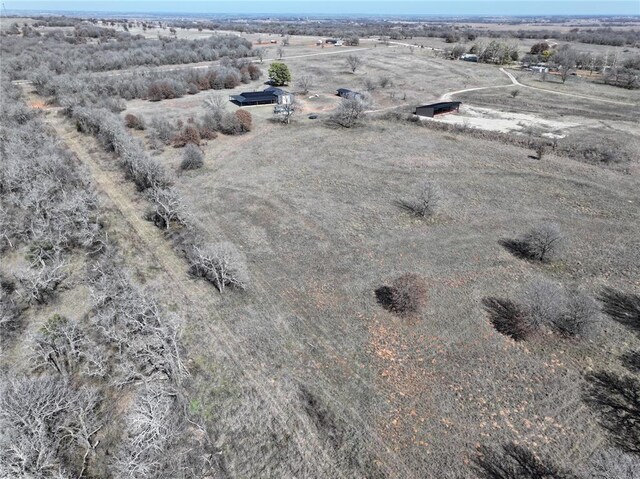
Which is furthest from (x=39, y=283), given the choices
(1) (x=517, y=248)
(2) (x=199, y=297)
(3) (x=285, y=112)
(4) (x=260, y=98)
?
(4) (x=260, y=98)

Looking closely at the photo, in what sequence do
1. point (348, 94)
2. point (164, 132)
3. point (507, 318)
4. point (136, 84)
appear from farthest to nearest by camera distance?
1. point (136, 84)
2. point (348, 94)
3. point (164, 132)
4. point (507, 318)

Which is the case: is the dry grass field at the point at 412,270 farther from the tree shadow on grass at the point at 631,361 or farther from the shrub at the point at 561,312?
the shrub at the point at 561,312

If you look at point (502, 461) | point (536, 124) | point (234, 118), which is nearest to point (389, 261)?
point (502, 461)

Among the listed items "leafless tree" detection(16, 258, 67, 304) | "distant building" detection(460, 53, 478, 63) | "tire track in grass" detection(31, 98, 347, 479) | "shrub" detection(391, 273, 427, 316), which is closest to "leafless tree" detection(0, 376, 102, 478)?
"tire track in grass" detection(31, 98, 347, 479)

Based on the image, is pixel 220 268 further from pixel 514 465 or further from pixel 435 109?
pixel 435 109

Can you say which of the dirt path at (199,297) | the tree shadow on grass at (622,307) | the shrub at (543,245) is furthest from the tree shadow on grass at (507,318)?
the dirt path at (199,297)

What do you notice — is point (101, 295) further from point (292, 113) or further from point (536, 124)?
point (536, 124)

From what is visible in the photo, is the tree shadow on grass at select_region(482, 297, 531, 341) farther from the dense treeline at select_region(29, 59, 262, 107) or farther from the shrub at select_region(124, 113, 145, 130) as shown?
the dense treeline at select_region(29, 59, 262, 107)
